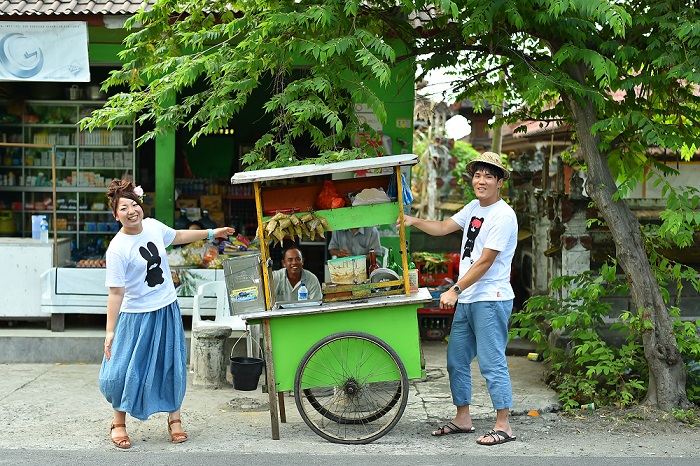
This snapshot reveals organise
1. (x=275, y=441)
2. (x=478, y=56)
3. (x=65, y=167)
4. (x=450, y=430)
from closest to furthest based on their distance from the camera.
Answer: (x=275, y=441) < (x=450, y=430) < (x=478, y=56) < (x=65, y=167)

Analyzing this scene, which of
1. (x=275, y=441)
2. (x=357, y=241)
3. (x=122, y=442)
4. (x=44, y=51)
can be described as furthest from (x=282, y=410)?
(x=44, y=51)

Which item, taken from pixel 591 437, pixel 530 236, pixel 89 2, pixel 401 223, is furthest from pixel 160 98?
pixel 530 236

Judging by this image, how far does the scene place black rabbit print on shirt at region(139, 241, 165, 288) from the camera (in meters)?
6.07

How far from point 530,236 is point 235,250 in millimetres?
3799

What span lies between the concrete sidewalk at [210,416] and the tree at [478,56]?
1.63 m

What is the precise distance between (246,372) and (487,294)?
2522 millimetres

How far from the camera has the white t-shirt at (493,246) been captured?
239 inches

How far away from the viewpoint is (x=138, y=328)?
608 centimetres

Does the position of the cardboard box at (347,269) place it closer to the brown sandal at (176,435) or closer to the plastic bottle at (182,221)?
the brown sandal at (176,435)

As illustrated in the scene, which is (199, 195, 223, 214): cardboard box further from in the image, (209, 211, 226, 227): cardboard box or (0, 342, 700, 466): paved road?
(0, 342, 700, 466): paved road

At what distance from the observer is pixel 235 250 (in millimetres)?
9805

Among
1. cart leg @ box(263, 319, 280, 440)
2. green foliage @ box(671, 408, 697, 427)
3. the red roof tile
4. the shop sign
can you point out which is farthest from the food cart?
the shop sign

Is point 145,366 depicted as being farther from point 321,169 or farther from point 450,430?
point 450,430

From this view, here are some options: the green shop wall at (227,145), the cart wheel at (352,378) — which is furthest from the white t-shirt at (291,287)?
→ the green shop wall at (227,145)
